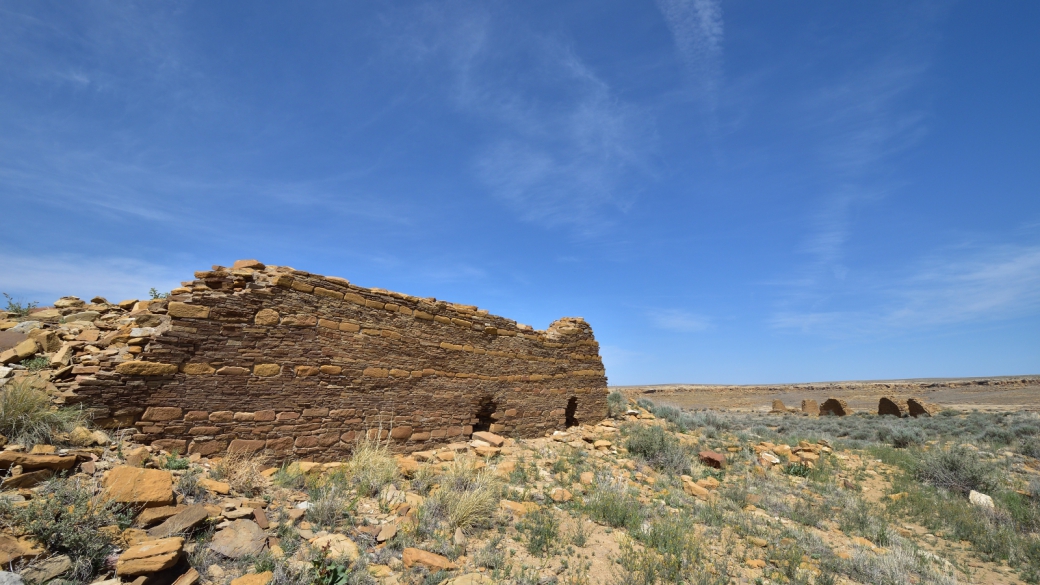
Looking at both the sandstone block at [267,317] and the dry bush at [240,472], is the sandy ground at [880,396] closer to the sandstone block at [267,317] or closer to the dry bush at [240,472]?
the sandstone block at [267,317]

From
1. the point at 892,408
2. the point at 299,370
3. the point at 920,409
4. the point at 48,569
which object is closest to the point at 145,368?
the point at 299,370

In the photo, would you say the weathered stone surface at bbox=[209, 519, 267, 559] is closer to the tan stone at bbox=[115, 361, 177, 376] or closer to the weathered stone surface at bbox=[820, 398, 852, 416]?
the tan stone at bbox=[115, 361, 177, 376]

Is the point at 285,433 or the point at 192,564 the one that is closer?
the point at 192,564

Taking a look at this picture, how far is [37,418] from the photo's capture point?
489 centimetres

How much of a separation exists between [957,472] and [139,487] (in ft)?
46.7

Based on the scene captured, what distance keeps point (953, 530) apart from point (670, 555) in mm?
5997

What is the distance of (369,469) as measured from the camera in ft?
22.1

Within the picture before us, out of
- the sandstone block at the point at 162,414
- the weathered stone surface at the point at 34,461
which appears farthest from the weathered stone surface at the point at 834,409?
the weathered stone surface at the point at 34,461

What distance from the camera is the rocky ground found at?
3973mm

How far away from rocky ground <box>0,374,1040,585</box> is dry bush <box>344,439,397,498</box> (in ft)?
0.14

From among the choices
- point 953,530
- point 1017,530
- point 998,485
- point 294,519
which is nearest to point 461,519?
point 294,519

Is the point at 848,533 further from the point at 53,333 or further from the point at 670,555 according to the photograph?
the point at 53,333

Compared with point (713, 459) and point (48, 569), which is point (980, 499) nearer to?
point (713, 459)

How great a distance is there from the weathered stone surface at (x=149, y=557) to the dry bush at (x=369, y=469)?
2.38 m
